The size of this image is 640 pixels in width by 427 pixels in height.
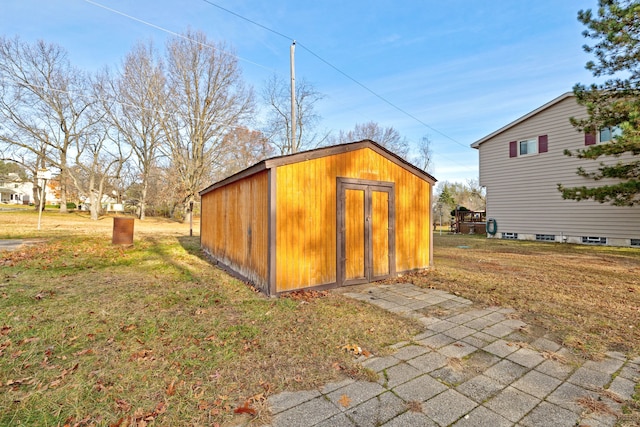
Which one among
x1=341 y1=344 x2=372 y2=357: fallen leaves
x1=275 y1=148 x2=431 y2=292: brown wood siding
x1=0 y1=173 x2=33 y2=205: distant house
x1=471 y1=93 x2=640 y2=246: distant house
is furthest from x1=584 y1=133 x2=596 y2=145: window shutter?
x1=0 y1=173 x2=33 y2=205: distant house

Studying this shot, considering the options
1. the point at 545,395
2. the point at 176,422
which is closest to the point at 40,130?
the point at 176,422

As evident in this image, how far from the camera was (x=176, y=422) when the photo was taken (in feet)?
5.88

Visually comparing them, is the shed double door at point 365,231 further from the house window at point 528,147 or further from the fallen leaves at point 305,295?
the house window at point 528,147

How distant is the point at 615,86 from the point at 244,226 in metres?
9.83

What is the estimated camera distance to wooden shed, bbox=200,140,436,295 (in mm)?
4680

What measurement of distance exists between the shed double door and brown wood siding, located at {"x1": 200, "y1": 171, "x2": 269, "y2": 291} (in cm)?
137

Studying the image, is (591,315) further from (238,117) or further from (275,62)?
(238,117)

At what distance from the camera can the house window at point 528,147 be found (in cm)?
1306

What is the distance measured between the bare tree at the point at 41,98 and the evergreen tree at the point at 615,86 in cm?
2674

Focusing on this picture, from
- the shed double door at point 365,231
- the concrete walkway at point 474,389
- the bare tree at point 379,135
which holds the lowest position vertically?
the concrete walkway at point 474,389

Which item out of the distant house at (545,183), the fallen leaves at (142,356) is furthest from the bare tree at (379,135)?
the fallen leaves at (142,356)

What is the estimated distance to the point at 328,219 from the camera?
513 centimetres

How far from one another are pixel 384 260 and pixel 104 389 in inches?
188

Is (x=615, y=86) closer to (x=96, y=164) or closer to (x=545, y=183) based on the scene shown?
(x=545, y=183)
